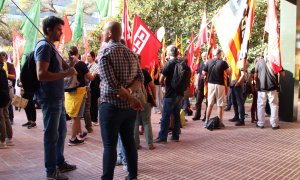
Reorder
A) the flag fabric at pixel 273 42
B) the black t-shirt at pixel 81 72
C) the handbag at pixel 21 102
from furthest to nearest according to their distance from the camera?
the flag fabric at pixel 273 42
the black t-shirt at pixel 81 72
the handbag at pixel 21 102

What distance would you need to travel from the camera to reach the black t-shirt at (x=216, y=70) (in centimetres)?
819

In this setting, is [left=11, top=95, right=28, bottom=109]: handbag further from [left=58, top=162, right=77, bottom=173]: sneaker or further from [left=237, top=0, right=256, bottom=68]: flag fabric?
[left=237, top=0, right=256, bottom=68]: flag fabric

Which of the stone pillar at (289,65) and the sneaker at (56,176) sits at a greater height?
the stone pillar at (289,65)

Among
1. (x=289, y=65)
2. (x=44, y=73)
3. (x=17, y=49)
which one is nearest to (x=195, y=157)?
(x=44, y=73)

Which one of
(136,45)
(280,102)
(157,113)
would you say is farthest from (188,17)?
(136,45)

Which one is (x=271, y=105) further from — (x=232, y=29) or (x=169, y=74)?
(x=169, y=74)

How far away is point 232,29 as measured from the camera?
287 inches

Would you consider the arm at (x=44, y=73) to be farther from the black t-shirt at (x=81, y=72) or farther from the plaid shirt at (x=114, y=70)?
the black t-shirt at (x=81, y=72)

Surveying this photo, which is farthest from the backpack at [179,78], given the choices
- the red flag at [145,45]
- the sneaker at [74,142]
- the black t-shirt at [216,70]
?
the sneaker at [74,142]

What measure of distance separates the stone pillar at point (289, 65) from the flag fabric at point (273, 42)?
1.54 m

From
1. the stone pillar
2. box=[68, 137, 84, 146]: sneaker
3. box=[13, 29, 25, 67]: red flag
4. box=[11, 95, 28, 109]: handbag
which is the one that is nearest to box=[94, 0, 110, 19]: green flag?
box=[13, 29, 25, 67]: red flag

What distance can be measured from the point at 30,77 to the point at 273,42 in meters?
6.12

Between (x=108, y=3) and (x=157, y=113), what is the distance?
4.27 meters

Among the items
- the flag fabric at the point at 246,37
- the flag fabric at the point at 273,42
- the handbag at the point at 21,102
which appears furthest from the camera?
the flag fabric at the point at 273,42
